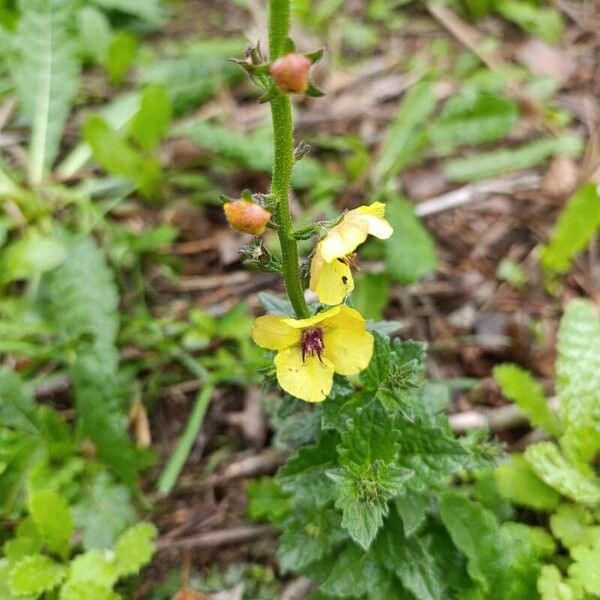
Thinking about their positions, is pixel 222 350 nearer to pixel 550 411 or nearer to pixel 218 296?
pixel 218 296

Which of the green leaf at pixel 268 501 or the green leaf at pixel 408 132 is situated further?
the green leaf at pixel 408 132

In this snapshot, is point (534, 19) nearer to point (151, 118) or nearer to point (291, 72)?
point (151, 118)

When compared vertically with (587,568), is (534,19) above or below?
above

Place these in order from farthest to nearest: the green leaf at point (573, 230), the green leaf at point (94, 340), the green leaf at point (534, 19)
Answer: the green leaf at point (534, 19), the green leaf at point (573, 230), the green leaf at point (94, 340)

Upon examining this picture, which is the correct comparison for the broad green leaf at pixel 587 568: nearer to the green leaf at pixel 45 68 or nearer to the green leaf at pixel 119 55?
the green leaf at pixel 45 68

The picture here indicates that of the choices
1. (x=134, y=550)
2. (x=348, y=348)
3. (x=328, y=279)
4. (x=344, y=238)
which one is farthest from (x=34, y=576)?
(x=344, y=238)

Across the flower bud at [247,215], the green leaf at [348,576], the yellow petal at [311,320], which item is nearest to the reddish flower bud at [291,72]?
the flower bud at [247,215]
